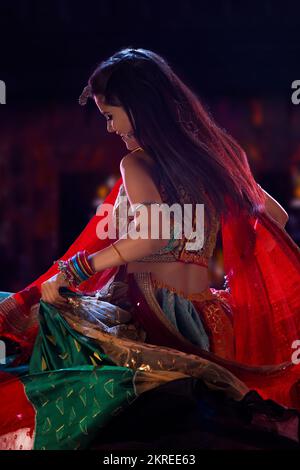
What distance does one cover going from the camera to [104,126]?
17.2ft

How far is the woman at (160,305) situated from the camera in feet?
6.01

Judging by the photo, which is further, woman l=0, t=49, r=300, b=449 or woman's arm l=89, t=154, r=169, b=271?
woman's arm l=89, t=154, r=169, b=271

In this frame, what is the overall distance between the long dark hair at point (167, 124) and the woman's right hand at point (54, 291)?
0.33 meters

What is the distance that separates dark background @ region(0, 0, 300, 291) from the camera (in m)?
4.40

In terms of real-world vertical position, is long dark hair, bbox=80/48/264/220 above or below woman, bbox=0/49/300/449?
above

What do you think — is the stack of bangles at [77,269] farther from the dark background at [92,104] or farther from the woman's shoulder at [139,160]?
the dark background at [92,104]

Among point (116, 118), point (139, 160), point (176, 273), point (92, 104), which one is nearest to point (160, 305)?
point (176, 273)

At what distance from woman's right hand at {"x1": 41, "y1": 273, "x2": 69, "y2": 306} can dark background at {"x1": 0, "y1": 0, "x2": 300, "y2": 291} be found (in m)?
2.36

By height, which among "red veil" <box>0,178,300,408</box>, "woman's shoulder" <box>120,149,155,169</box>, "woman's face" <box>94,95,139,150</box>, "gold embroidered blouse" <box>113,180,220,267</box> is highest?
"woman's face" <box>94,95,139,150</box>

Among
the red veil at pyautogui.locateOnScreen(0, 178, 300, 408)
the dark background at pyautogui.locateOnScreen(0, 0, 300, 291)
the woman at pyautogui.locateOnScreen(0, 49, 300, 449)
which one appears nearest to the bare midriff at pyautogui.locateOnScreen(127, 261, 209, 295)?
the woman at pyautogui.locateOnScreen(0, 49, 300, 449)

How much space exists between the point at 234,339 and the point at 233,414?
1.02ft

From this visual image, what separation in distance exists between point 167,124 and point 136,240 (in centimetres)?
29

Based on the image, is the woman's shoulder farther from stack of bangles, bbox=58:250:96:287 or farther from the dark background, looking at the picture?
the dark background
